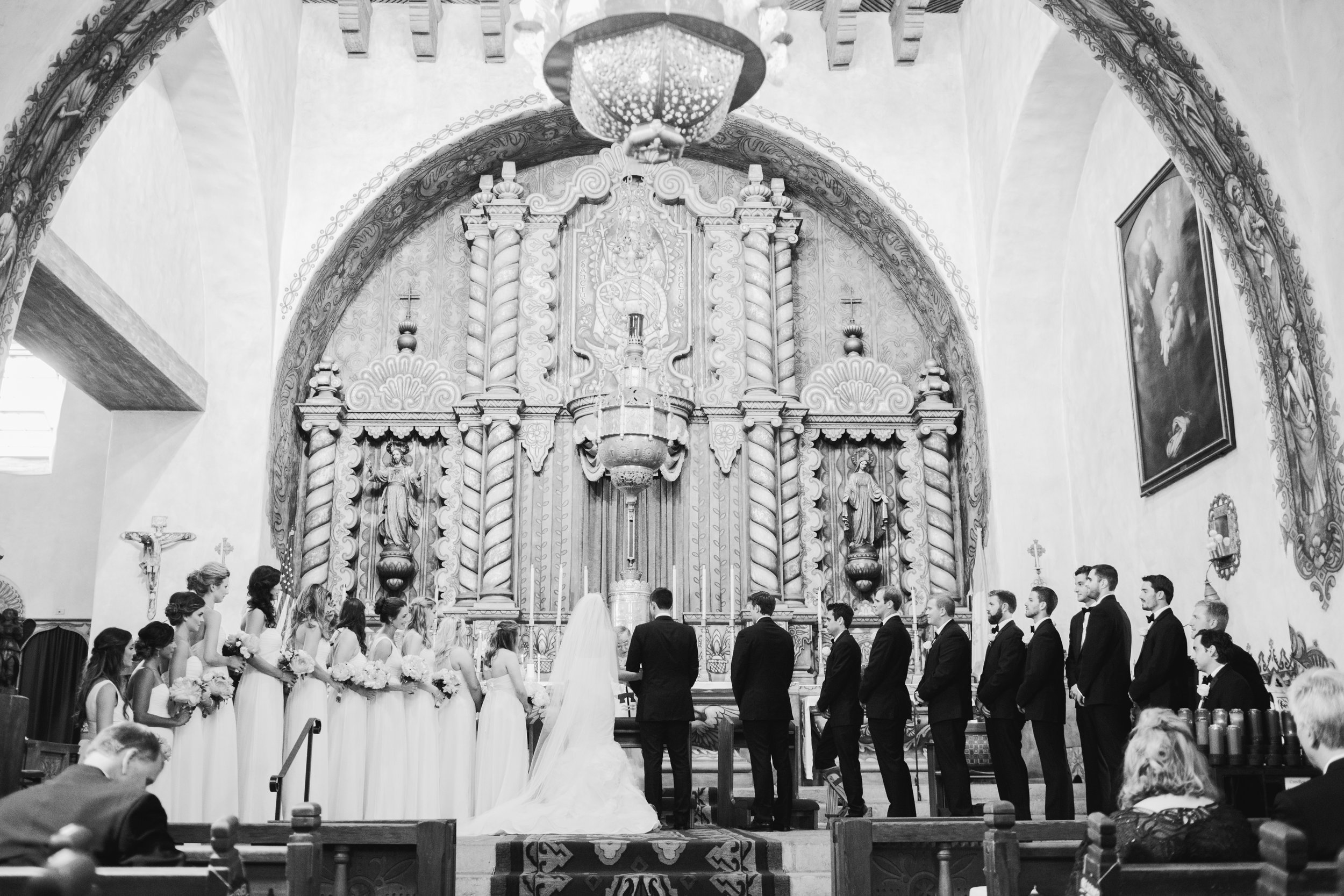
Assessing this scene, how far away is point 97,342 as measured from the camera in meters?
9.62

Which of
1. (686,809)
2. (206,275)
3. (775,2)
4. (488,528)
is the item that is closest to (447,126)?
(206,275)

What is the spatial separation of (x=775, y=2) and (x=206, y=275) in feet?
22.9

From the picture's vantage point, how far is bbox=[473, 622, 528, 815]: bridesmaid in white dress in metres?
7.38

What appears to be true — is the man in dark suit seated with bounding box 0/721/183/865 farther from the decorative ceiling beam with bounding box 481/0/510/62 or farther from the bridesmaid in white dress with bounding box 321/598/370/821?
the decorative ceiling beam with bounding box 481/0/510/62

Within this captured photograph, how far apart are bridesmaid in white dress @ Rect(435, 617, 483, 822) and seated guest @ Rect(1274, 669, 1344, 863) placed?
4854 millimetres

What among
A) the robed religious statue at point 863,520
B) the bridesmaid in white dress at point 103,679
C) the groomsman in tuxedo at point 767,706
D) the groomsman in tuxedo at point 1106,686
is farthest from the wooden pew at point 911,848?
the robed religious statue at point 863,520

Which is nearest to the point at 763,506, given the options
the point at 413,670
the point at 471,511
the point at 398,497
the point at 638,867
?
the point at 471,511

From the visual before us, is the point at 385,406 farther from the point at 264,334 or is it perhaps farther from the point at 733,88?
the point at 733,88

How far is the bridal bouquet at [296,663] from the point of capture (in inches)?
271

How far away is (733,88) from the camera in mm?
6297

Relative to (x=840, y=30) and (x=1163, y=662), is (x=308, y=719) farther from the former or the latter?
(x=840, y=30)

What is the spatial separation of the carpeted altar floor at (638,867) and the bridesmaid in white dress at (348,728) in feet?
4.43

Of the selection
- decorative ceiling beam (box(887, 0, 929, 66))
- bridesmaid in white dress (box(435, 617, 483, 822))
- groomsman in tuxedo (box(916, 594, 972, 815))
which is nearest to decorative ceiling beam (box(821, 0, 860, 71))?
decorative ceiling beam (box(887, 0, 929, 66))

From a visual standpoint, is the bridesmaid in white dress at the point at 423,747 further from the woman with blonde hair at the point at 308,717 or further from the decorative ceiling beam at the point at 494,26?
the decorative ceiling beam at the point at 494,26
